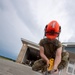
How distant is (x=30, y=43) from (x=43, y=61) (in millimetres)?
15925

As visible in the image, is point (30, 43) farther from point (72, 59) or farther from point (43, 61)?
point (43, 61)

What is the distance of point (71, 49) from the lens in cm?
1769

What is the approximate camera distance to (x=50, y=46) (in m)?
2.33

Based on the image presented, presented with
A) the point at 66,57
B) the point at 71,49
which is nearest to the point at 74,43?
the point at 71,49

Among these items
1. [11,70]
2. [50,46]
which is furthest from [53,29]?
[11,70]

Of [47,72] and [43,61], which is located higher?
[43,61]

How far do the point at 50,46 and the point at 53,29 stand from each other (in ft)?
0.93

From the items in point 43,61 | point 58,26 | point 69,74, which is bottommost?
point 43,61

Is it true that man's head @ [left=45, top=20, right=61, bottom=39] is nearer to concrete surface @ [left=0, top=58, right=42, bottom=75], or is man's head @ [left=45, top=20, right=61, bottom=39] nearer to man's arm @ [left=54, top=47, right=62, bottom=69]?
man's arm @ [left=54, top=47, right=62, bottom=69]

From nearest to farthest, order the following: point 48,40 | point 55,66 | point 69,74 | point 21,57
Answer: point 55,66 < point 48,40 < point 69,74 < point 21,57

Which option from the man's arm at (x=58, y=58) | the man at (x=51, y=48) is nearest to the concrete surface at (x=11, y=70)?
the man at (x=51, y=48)

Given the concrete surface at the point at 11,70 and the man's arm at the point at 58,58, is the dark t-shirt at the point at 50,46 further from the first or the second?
the concrete surface at the point at 11,70

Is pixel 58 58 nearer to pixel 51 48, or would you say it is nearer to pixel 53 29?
pixel 51 48

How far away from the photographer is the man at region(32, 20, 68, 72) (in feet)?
7.11
